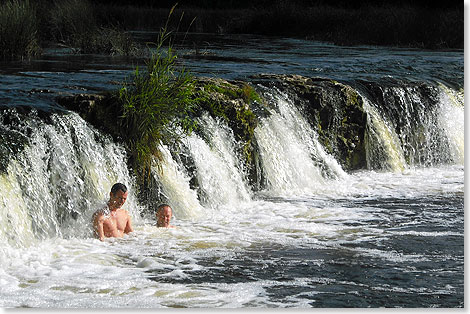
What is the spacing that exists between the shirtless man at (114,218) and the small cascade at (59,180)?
180 mm

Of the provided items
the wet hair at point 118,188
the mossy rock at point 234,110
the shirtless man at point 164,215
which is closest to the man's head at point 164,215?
the shirtless man at point 164,215

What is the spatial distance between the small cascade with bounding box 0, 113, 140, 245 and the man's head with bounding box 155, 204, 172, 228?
0.52 meters

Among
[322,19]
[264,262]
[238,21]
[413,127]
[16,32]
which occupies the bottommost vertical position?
[264,262]

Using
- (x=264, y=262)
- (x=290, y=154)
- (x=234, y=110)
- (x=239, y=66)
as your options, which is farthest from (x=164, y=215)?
(x=239, y=66)

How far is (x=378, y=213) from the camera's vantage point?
340 inches

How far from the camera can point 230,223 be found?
8.02 metres

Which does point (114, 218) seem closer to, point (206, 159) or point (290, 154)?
point (206, 159)

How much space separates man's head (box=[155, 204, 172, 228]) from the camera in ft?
25.0

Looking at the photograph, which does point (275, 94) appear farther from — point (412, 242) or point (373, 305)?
point (373, 305)

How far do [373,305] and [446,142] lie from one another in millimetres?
7676

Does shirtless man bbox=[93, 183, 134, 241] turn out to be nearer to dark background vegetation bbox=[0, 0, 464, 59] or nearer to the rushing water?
the rushing water

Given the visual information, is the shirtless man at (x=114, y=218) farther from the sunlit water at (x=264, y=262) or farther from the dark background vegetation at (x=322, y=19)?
the dark background vegetation at (x=322, y=19)

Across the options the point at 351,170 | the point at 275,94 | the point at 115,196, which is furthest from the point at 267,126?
the point at 115,196

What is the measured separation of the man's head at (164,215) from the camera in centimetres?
762
